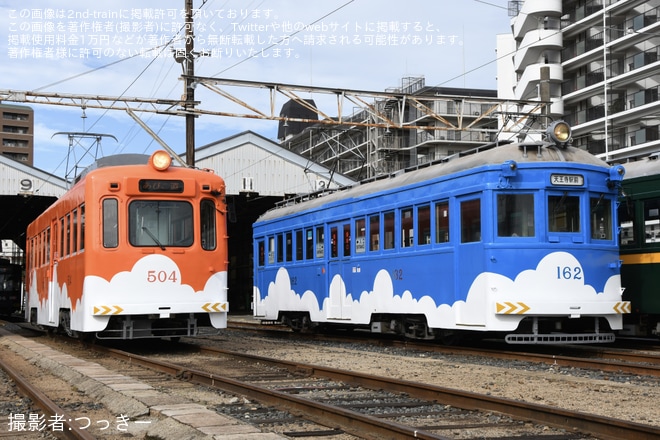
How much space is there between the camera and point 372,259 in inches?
625

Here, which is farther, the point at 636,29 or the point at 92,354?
the point at 636,29

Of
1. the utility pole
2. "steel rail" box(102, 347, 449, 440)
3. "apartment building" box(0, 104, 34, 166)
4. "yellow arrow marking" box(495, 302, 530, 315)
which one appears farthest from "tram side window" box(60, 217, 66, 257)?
"apartment building" box(0, 104, 34, 166)

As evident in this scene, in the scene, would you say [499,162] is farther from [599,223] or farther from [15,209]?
[15,209]

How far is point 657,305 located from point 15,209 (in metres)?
33.1

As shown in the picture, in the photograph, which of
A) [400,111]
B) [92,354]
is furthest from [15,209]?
[92,354]

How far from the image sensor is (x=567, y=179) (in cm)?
1288

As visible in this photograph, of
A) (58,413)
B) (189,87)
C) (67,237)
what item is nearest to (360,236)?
(67,237)

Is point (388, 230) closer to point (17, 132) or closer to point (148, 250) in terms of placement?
point (148, 250)

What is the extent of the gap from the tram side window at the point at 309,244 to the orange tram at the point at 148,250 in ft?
13.3

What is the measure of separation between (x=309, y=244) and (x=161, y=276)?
5.21m

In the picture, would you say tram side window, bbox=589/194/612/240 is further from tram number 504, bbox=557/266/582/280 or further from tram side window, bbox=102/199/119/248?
tram side window, bbox=102/199/119/248

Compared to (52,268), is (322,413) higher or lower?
lower

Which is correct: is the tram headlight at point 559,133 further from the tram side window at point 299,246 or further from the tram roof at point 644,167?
the tram side window at point 299,246

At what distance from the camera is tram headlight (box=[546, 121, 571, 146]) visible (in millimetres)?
13352
